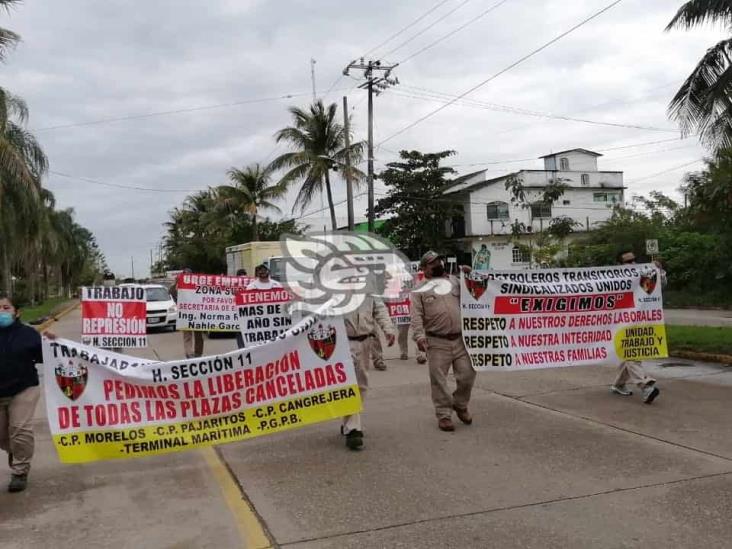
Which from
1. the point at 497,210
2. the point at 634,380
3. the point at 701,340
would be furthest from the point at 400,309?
the point at 497,210

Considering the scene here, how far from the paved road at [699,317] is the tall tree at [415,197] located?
23.4 meters

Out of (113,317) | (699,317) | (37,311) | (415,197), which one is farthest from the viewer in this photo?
(415,197)

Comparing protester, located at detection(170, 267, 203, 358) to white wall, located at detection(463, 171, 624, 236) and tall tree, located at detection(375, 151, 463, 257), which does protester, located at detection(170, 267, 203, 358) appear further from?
white wall, located at detection(463, 171, 624, 236)

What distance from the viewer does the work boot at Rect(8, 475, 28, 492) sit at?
18.5 feet

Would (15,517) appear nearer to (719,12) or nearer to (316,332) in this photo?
(316,332)

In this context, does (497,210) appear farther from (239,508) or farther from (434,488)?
(239,508)

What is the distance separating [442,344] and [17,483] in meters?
4.11

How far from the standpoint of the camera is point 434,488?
17.7ft

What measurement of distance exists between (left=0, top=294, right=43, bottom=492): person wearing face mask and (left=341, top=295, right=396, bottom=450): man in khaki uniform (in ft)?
9.01

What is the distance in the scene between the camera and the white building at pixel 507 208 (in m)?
51.4

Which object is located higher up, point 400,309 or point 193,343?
point 400,309

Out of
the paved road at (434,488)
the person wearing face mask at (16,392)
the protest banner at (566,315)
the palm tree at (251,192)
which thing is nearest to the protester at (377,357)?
the paved road at (434,488)

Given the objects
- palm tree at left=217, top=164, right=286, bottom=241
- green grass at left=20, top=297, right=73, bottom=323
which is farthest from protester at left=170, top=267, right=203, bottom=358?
palm tree at left=217, top=164, right=286, bottom=241

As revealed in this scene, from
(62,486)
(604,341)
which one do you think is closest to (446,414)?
(604,341)
